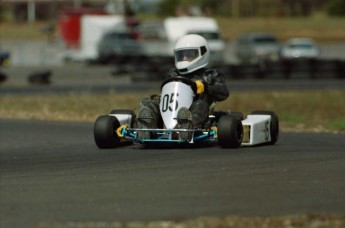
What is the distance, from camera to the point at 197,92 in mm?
13445

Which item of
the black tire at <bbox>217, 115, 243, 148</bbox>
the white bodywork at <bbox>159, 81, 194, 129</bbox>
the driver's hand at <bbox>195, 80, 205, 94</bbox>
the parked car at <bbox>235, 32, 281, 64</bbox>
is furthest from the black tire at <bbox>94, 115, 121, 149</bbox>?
the parked car at <bbox>235, 32, 281, 64</bbox>

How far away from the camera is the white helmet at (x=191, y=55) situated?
45.5 feet

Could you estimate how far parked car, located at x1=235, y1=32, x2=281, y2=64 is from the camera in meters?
51.4

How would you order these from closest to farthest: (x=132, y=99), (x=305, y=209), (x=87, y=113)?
(x=305, y=209)
(x=87, y=113)
(x=132, y=99)

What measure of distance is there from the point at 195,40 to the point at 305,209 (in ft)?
19.1

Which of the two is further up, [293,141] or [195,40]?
[195,40]

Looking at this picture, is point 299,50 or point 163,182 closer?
point 163,182

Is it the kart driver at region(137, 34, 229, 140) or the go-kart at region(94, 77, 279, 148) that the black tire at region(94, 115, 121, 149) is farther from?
the kart driver at region(137, 34, 229, 140)

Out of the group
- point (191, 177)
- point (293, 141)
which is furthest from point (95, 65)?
point (191, 177)

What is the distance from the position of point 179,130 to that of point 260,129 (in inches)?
59.2

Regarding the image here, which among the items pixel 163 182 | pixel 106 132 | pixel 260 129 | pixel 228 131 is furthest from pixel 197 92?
pixel 163 182

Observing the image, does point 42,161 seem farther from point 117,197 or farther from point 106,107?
point 106,107

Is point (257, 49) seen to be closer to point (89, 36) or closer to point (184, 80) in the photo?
point (89, 36)

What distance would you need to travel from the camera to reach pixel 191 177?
10.4 metres
